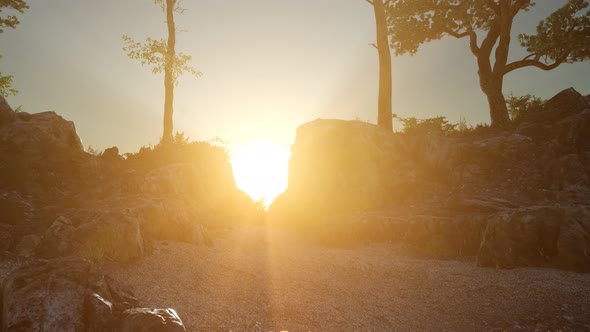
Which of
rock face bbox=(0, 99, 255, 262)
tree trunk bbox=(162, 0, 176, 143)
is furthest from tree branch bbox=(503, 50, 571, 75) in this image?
tree trunk bbox=(162, 0, 176, 143)

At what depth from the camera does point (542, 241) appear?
902cm

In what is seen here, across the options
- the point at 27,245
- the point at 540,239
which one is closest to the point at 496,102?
the point at 540,239

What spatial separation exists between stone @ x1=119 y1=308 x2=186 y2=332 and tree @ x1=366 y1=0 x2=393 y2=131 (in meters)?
16.9

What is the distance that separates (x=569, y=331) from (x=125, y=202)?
39.1 ft

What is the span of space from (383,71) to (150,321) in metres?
19.0

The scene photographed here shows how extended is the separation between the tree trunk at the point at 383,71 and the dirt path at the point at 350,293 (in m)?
11.2

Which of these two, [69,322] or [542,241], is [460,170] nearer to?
[542,241]

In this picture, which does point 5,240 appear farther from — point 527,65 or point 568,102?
point 527,65

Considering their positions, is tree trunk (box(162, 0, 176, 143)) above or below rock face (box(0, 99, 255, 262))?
above

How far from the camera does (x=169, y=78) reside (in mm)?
18281

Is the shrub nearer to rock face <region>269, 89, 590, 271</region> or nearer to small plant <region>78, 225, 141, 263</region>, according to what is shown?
rock face <region>269, 89, 590, 271</region>

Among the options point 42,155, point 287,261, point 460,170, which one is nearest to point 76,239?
point 287,261

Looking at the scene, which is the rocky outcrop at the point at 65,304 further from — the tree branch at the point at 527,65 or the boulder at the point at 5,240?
the tree branch at the point at 527,65

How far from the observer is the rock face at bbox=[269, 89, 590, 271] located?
9.13 meters
